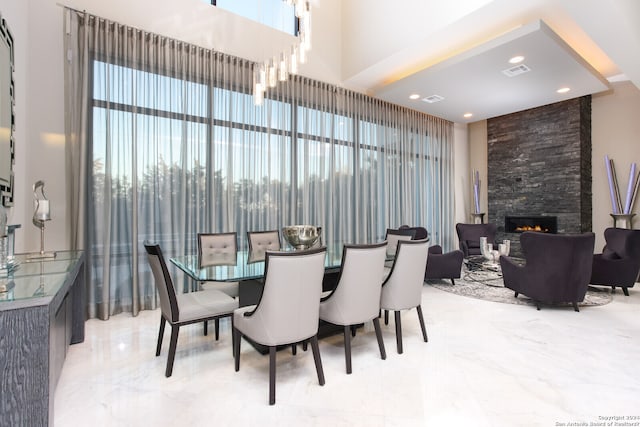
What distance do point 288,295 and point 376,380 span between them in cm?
91

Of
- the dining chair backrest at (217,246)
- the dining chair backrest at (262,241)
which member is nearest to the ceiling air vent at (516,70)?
the dining chair backrest at (262,241)

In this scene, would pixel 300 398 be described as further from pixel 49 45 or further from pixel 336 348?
pixel 49 45

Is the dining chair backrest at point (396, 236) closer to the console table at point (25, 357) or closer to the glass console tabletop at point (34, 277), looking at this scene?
the glass console tabletop at point (34, 277)

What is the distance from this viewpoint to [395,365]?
2.38 meters

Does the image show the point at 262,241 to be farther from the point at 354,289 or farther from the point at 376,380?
the point at 376,380

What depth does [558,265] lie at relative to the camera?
138 inches

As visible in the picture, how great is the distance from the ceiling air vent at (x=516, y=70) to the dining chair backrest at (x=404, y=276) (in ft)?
10.9

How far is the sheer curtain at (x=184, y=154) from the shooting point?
3.42m

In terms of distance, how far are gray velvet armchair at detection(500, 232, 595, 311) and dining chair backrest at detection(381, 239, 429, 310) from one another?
5.99 ft

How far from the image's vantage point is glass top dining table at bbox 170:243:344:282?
2.27 meters

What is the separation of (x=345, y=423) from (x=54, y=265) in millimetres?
2145

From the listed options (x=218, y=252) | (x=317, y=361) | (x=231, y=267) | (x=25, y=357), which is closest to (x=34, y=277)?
(x=25, y=357)

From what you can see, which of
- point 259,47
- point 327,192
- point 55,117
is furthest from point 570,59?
point 55,117

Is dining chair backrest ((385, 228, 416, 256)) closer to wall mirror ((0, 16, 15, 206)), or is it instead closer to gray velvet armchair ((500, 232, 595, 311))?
gray velvet armchair ((500, 232, 595, 311))
